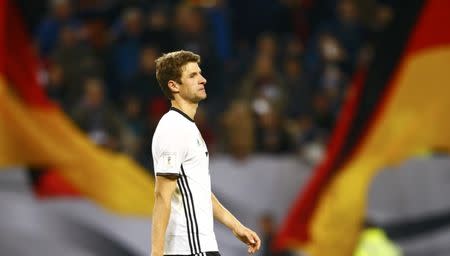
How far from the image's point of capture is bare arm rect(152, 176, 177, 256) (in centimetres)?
519

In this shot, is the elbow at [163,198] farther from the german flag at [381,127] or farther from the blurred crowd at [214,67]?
the blurred crowd at [214,67]

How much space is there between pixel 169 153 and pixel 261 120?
22.2ft

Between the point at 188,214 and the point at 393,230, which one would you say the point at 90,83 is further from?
the point at 188,214

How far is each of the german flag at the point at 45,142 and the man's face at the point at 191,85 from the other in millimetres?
5754

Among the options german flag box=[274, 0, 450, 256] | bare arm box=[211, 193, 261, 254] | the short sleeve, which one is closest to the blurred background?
german flag box=[274, 0, 450, 256]

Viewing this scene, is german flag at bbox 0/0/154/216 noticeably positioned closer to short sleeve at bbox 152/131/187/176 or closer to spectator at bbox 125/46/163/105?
spectator at bbox 125/46/163/105

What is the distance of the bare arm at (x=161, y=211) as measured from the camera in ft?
17.0

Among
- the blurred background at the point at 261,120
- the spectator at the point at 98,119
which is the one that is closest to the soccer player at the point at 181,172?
the blurred background at the point at 261,120

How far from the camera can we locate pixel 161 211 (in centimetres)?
524

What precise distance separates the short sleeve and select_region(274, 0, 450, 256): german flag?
17.9 feet

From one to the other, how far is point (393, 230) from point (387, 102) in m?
1.22

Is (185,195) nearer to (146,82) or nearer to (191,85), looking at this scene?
(191,85)

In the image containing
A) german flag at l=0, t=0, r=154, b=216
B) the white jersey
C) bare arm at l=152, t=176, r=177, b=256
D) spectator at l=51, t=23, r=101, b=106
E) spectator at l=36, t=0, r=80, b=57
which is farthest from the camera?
spectator at l=36, t=0, r=80, b=57

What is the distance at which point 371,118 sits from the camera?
1105cm
